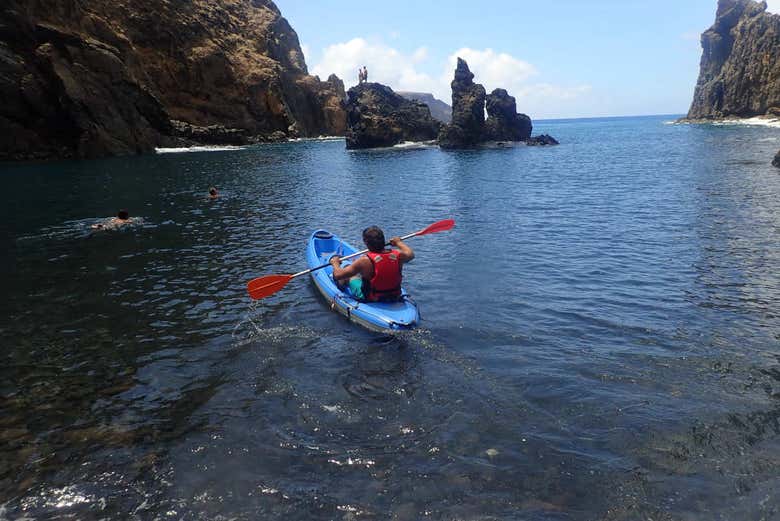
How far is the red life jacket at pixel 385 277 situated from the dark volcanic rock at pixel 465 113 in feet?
206

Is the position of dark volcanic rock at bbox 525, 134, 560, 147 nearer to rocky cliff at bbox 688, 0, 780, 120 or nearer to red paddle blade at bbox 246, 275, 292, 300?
rocky cliff at bbox 688, 0, 780, 120

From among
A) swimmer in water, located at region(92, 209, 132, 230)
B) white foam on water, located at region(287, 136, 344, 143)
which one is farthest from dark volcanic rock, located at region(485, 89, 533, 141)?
swimmer in water, located at region(92, 209, 132, 230)

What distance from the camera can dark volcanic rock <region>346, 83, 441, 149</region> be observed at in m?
74.0

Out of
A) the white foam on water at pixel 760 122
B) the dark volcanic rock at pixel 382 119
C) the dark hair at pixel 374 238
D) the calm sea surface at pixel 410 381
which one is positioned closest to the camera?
the calm sea surface at pixel 410 381

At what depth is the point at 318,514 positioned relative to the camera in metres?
5.55

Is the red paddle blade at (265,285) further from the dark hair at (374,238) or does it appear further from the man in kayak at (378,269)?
the dark hair at (374,238)

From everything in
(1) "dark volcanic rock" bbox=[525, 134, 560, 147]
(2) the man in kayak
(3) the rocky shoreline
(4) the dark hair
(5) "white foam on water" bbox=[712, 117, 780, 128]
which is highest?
(3) the rocky shoreline

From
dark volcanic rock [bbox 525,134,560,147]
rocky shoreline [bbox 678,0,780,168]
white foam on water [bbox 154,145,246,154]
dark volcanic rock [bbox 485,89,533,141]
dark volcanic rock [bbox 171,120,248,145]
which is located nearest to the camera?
white foam on water [bbox 154,145,246,154]

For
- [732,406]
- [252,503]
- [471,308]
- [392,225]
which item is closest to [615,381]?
[732,406]

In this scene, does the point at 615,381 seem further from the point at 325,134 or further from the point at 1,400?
the point at 325,134

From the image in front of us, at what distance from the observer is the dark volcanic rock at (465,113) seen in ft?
231

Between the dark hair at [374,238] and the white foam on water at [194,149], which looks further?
the white foam on water at [194,149]

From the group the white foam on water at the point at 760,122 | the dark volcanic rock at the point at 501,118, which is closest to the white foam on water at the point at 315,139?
the dark volcanic rock at the point at 501,118

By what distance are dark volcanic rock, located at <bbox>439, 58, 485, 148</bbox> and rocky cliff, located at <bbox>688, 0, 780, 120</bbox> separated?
65.1m
